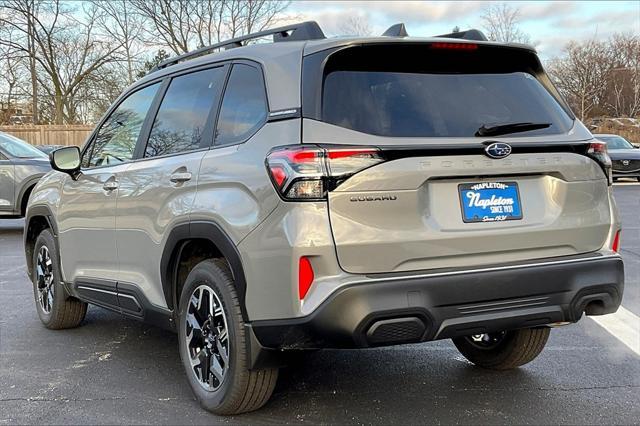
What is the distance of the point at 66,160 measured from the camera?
477 centimetres

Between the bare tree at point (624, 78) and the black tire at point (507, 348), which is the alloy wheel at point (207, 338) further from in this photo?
the bare tree at point (624, 78)

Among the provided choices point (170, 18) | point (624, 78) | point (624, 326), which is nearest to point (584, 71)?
point (624, 78)

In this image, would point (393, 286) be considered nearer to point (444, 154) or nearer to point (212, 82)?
point (444, 154)

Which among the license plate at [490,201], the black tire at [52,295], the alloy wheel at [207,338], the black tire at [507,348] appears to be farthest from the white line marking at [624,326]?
the black tire at [52,295]

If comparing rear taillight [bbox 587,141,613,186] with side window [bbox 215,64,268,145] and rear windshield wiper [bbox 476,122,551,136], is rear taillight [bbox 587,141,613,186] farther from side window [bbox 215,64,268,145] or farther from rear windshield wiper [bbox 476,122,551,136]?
side window [bbox 215,64,268,145]

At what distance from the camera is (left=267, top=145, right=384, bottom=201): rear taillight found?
2.82 metres

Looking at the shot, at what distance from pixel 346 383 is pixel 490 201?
1.49 meters

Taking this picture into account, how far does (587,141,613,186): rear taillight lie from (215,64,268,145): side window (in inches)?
63.7

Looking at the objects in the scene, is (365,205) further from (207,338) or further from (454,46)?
(207,338)

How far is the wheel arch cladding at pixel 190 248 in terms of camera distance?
10.2 ft

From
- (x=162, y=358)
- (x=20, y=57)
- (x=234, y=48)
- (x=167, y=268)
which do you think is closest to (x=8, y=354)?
(x=162, y=358)

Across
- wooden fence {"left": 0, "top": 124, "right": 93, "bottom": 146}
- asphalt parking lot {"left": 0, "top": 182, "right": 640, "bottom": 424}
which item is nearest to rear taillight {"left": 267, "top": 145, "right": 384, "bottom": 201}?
asphalt parking lot {"left": 0, "top": 182, "right": 640, "bottom": 424}

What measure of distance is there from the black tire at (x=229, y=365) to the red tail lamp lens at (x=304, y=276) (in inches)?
17.4

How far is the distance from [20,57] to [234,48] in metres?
37.5
